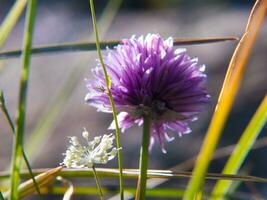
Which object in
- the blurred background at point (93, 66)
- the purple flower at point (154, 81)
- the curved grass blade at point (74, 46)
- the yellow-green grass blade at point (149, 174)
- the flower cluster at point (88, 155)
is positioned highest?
the blurred background at point (93, 66)

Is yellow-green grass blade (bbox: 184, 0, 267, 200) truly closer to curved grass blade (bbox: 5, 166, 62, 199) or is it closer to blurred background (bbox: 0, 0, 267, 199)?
curved grass blade (bbox: 5, 166, 62, 199)

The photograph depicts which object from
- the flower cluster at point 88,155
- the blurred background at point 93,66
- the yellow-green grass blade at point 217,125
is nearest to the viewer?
the yellow-green grass blade at point 217,125

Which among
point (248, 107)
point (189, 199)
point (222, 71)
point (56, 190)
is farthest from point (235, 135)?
point (189, 199)

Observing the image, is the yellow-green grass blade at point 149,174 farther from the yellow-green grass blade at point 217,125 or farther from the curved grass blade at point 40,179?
the yellow-green grass blade at point 217,125

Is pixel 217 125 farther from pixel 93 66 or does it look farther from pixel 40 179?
pixel 93 66

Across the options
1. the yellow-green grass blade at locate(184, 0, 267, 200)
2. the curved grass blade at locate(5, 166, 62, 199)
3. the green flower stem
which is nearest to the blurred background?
the curved grass blade at locate(5, 166, 62, 199)

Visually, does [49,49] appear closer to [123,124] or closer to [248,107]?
[123,124]

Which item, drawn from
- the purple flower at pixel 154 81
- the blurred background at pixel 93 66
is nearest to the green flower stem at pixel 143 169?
the purple flower at pixel 154 81
